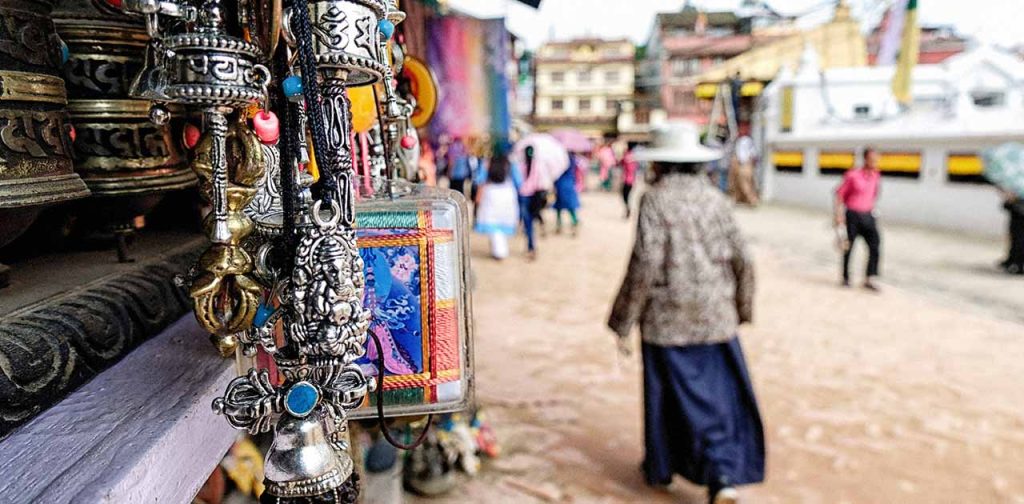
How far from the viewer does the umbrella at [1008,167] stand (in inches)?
305

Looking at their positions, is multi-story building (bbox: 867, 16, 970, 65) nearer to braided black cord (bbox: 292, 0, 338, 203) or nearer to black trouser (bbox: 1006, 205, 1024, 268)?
black trouser (bbox: 1006, 205, 1024, 268)

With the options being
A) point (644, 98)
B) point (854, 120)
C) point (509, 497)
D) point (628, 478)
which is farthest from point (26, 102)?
point (644, 98)

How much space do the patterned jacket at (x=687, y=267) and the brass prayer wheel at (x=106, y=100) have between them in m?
2.30

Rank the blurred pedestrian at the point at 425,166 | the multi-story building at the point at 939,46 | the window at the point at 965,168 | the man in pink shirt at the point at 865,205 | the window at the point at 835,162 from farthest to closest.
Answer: the multi-story building at the point at 939,46 → the window at the point at 835,162 → the window at the point at 965,168 → the man in pink shirt at the point at 865,205 → the blurred pedestrian at the point at 425,166

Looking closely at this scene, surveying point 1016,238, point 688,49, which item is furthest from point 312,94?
point 688,49

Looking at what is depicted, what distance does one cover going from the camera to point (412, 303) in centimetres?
90

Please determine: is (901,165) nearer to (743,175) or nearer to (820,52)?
(743,175)

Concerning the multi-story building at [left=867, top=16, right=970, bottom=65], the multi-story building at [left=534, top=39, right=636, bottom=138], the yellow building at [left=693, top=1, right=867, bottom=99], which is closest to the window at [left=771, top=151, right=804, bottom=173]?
the yellow building at [left=693, top=1, right=867, bottom=99]

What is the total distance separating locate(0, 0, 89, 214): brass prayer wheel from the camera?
847 mm

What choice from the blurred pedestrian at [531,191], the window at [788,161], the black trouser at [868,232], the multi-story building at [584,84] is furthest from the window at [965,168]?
the multi-story building at [584,84]

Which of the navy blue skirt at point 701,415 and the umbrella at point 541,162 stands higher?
the umbrella at point 541,162

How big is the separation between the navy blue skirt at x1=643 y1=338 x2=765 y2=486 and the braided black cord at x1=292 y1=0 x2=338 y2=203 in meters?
2.66

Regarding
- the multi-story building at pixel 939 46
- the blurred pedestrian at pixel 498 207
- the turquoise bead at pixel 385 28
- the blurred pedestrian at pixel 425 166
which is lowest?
the blurred pedestrian at pixel 498 207

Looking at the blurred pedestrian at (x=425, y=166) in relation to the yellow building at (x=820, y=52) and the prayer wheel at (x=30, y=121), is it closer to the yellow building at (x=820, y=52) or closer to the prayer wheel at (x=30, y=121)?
the prayer wheel at (x=30, y=121)
